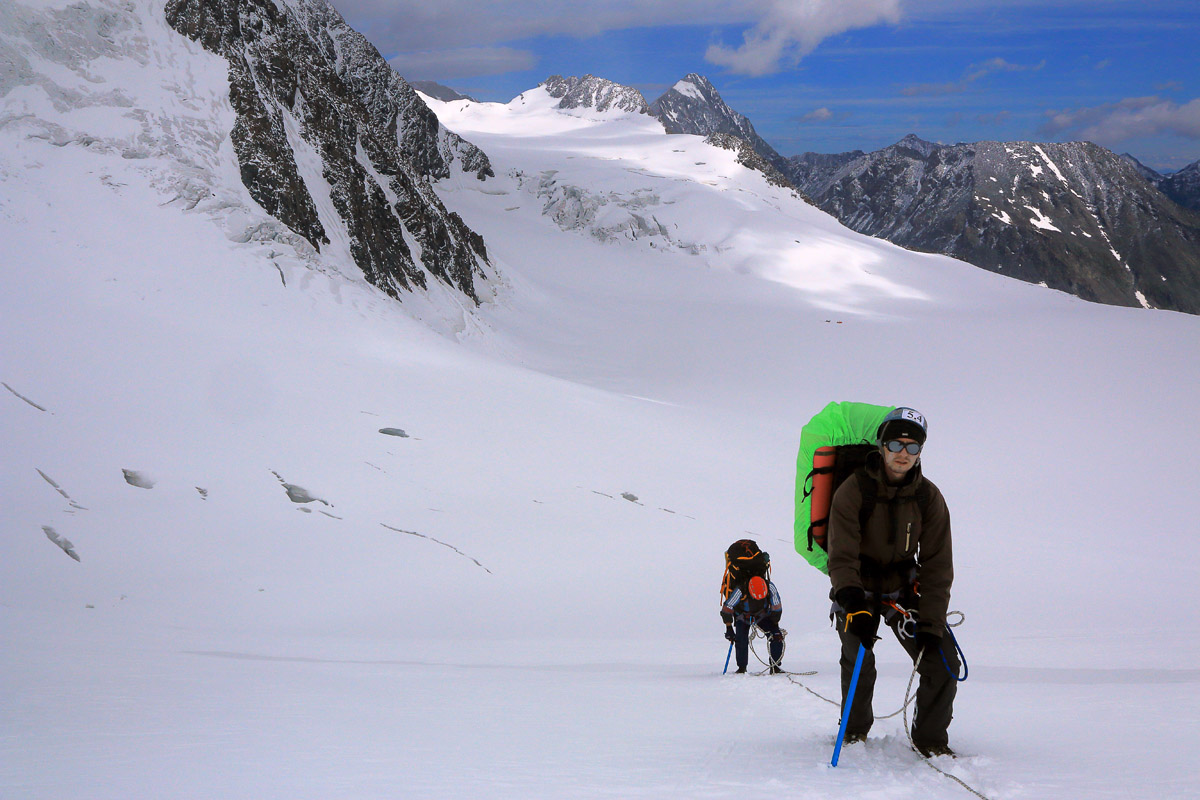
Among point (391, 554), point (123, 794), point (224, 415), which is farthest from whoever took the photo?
point (224, 415)

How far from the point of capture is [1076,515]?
58.3 ft

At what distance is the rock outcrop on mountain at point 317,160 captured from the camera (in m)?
25.7

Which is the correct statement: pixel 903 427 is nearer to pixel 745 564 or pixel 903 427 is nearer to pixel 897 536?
pixel 897 536

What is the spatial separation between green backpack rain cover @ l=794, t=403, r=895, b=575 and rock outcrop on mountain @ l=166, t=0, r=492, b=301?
24136 millimetres

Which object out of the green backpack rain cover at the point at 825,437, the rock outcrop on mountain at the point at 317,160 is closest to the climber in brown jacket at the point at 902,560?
the green backpack rain cover at the point at 825,437

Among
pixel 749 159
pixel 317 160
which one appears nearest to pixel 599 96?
pixel 749 159

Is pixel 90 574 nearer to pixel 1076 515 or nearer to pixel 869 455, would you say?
pixel 869 455

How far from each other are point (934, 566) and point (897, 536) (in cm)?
26

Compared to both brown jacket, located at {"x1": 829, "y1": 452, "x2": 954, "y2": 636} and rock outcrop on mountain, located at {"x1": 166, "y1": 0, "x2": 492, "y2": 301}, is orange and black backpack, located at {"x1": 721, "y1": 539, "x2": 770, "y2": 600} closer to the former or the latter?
brown jacket, located at {"x1": 829, "y1": 452, "x2": 954, "y2": 636}

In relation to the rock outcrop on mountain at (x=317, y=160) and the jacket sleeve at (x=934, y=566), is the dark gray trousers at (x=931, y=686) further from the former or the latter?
the rock outcrop on mountain at (x=317, y=160)

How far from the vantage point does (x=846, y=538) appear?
13.2ft

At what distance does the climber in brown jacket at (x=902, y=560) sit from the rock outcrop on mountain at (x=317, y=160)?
80.7 ft

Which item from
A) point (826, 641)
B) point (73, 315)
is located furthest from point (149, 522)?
point (826, 641)

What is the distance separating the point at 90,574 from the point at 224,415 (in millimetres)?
4981
